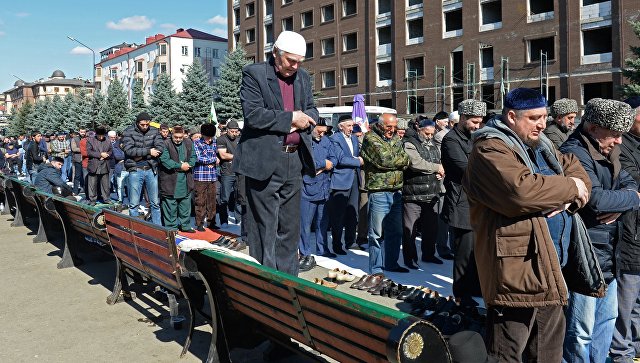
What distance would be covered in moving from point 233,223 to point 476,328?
8.43 meters

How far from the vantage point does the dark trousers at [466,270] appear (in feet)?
19.1

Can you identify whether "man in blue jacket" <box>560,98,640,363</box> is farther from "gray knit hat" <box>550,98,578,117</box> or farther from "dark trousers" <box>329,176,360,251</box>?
"dark trousers" <box>329,176,360,251</box>

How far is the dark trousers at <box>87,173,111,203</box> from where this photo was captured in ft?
50.2

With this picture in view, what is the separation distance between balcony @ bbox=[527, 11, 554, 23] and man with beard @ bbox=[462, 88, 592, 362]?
116 ft

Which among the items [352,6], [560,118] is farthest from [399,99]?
[560,118]

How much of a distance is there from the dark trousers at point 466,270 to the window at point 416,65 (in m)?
38.5

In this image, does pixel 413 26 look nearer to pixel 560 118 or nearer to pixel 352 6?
pixel 352 6

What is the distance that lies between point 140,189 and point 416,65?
35060mm

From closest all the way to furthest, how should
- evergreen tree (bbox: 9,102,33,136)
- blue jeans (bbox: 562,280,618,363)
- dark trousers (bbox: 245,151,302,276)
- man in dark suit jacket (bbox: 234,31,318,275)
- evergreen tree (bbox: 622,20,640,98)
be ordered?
blue jeans (bbox: 562,280,618,363) < man in dark suit jacket (bbox: 234,31,318,275) < dark trousers (bbox: 245,151,302,276) < evergreen tree (bbox: 622,20,640,98) < evergreen tree (bbox: 9,102,33,136)

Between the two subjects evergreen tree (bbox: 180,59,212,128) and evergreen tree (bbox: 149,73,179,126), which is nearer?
evergreen tree (bbox: 180,59,212,128)

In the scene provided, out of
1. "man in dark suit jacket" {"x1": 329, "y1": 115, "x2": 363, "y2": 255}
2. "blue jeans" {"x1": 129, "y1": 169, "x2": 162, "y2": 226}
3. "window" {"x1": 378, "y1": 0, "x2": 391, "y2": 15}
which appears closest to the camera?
"man in dark suit jacket" {"x1": 329, "y1": 115, "x2": 363, "y2": 255}

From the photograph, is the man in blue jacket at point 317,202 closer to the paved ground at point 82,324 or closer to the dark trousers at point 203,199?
the paved ground at point 82,324

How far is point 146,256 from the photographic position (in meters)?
5.13

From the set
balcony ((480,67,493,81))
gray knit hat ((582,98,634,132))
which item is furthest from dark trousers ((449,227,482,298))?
balcony ((480,67,493,81))
